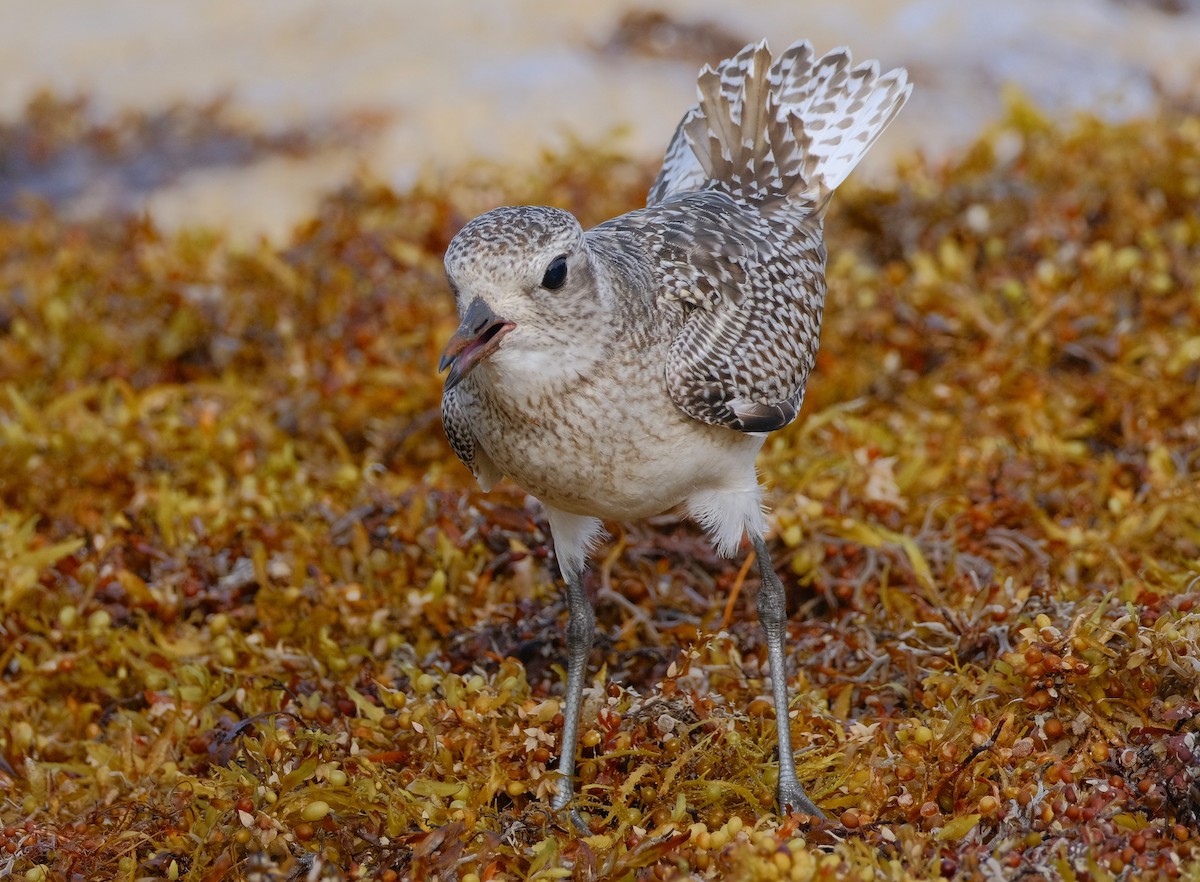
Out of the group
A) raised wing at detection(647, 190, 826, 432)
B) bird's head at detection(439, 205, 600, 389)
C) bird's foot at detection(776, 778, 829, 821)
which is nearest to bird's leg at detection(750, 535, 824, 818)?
bird's foot at detection(776, 778, 829, 821)

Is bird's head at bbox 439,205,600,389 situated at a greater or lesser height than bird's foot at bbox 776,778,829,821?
greater

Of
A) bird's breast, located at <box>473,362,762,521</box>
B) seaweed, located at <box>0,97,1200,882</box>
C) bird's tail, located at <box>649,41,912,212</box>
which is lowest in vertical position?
seaweed, located at <box>0,97,1200,882</box>

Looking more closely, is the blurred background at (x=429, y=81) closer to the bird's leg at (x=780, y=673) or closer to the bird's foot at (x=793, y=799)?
the bird's leg at (x=780, y=673)

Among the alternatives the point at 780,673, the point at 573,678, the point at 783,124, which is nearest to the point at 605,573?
the point at 573,678

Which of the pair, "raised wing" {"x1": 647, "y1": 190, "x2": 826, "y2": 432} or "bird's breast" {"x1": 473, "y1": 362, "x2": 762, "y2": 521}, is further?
"raised wing" {"x1": 647, "y1": 190, "x2": 826, "y2": 432}

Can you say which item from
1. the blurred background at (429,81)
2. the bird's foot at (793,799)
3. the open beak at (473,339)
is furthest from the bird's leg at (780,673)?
the blurred background at (429,81)

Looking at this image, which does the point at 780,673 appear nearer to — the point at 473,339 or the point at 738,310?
the point at 738,310

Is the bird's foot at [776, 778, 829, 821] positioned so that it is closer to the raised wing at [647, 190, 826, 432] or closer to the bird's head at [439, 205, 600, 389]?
the raised wing at [647, 190, 826, 432]
